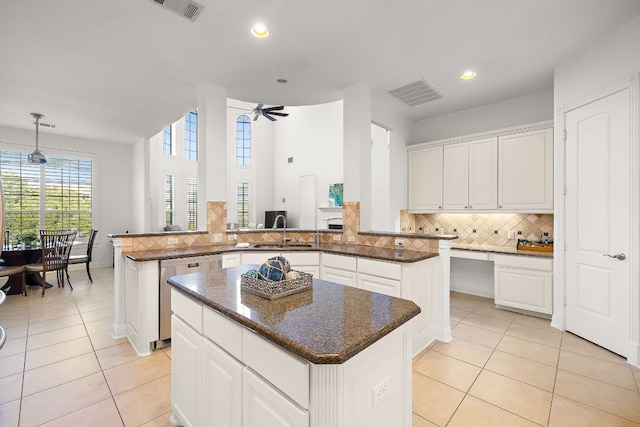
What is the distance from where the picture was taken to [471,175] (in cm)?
446

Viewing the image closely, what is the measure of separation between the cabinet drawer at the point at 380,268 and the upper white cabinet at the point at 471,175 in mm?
2460

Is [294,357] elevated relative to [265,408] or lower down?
elevated

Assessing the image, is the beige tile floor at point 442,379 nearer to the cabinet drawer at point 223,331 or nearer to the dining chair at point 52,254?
the cabinet drawer at point 223,331

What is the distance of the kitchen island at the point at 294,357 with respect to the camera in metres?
0.93

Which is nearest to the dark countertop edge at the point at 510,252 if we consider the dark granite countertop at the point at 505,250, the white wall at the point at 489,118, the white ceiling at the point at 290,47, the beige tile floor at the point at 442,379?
the dark granite countertop at the point at 505,250

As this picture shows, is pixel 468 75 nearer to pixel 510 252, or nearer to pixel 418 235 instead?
pixel 418 235

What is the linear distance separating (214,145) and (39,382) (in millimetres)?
2750

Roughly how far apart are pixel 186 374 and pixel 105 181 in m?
7.14

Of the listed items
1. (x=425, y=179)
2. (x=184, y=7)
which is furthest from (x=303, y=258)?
(x=425, y=179)

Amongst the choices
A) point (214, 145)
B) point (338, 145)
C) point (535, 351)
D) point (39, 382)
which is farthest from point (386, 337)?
point (338, 145)

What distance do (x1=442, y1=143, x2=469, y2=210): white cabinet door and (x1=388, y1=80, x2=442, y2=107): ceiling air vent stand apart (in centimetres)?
88

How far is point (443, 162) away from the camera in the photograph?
474 cm

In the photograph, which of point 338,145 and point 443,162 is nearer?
point 443,162

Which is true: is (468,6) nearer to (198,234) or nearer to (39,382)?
(198,234)
